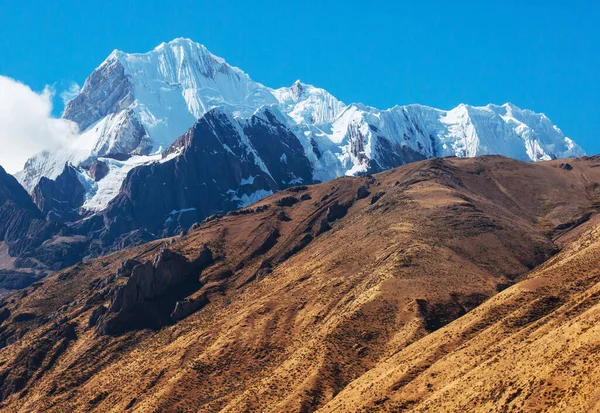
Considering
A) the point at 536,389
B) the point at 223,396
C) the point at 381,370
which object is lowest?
the point at 536,389

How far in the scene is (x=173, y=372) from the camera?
194 m

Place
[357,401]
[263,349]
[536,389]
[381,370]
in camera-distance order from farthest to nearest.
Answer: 1. [263,349]
2. [381,370]
3. [357,401]
4. [536,389]

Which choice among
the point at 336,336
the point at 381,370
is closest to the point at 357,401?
the point at 381,370

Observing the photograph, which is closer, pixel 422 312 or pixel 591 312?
pixel 591 312

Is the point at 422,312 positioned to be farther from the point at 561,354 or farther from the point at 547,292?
the point at 561,354

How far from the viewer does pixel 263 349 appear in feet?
633

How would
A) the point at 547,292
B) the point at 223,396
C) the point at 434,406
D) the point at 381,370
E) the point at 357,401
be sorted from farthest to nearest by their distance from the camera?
the point at 223,396, the point at 547,292, the point at 381,370, the point at 357,401, the point at 434,406

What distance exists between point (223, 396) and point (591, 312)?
80304 mm

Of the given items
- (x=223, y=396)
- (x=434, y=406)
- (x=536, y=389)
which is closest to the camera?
(x=536, y=389)

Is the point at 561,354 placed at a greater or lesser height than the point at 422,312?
lesser

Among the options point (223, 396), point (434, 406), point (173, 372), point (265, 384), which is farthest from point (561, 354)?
point (173, 372)

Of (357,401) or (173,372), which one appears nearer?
(357,401)

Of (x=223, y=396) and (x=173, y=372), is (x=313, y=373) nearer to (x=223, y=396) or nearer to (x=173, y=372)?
(x=223, y=396)

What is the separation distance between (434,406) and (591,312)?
26.6 m
